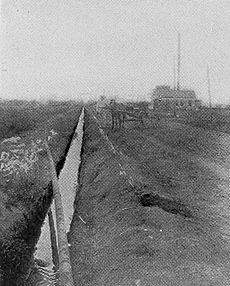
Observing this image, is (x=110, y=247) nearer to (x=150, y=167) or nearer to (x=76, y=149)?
(x=150, y=167)

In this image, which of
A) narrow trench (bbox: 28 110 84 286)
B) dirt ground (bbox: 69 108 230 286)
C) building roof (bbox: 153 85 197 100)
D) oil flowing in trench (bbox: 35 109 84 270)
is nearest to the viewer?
dirt ground (bbox: 69 108 230 286)

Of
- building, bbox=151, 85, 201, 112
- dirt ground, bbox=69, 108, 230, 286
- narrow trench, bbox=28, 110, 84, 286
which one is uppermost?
A: building, bbox=151, 85, 201, 112

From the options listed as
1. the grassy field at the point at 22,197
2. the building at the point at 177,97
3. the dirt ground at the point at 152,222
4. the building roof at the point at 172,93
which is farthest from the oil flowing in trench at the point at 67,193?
the building roof at the point at 172,93

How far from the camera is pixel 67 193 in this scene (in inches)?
582

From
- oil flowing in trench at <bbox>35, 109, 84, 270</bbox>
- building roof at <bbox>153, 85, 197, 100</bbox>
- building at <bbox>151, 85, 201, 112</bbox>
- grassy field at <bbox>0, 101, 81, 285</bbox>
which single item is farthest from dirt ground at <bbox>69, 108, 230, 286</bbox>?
building roof at <bbox>153, 85, 197, 100</bbox>

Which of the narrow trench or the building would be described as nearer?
the narrow trench

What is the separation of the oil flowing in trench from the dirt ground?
38cm

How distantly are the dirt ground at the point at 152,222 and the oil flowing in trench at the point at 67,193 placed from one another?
384mm

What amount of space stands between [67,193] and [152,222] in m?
7.54

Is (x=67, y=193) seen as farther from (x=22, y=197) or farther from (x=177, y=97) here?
(x=177, y=97)

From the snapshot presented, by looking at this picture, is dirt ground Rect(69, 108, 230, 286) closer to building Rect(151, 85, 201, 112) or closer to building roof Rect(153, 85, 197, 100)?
building Rect(151, 85, 201, 112)

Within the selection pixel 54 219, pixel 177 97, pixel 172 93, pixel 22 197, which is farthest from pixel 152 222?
pixel 172 93

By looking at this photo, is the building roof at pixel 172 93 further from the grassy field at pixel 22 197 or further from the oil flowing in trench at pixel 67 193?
the grassy field at pixel 22 197

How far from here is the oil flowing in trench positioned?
1015cm
